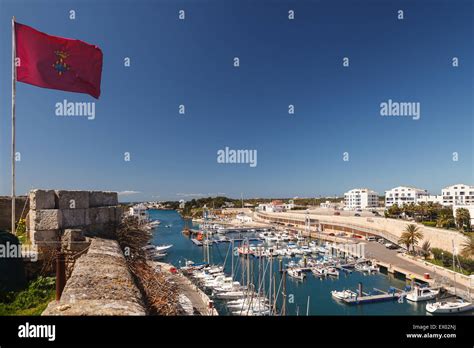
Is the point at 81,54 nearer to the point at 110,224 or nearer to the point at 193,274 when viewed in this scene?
the point at 110,224

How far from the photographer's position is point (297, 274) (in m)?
32.3

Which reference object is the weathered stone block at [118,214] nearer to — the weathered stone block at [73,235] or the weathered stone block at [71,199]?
the weathered stone block at [71,199]

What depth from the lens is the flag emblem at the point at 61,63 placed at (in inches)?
255

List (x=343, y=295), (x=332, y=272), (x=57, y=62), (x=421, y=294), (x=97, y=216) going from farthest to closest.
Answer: (x=332, y=272) < (x=343, y=295) < (x=421, y=294) < (x=57, y=62) < (x=97, y=216)

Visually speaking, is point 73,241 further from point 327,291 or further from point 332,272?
point 332,272

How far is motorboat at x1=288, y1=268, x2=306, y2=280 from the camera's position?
3195cm

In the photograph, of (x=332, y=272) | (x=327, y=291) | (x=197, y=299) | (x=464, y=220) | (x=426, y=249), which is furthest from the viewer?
(x=464, y=220)

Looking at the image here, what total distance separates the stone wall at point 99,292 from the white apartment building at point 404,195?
8451 cm

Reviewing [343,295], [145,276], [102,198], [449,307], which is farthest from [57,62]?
[449,307]

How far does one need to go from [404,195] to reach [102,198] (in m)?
87.0

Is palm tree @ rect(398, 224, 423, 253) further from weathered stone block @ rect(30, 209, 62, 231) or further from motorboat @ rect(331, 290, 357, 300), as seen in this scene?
weathered stone block @ rect(30, 209, 62, 231)

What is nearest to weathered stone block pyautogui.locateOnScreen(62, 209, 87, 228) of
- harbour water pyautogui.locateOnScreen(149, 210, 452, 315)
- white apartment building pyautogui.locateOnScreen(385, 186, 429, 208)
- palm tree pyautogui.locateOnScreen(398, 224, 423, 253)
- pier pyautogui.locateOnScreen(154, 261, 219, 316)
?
harbour water pyautogui.locateOnScreen(149, 210, 452, 315)

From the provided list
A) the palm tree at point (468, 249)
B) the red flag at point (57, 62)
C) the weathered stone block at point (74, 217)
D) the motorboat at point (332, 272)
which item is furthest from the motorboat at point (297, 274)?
the weathered stone block at point (74, 217)
